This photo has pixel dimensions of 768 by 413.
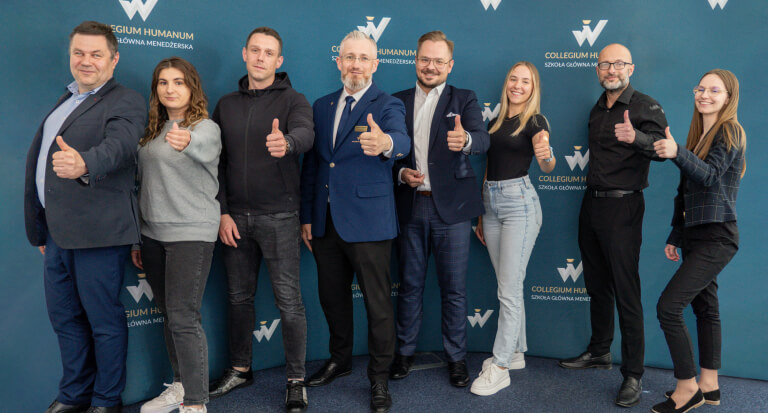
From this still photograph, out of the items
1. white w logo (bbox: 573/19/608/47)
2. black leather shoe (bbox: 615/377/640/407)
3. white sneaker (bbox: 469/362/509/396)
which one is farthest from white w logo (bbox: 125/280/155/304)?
white w logo (bbox: 573/19/608/47)

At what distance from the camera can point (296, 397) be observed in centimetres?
258

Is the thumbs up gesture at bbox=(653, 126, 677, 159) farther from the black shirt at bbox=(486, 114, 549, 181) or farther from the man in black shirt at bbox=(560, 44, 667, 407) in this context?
the black shirt at bbox=(486, 114, 549, 181)

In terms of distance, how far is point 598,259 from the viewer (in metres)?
2.97

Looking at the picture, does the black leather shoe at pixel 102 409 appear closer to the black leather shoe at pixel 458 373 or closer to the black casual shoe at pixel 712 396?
the black leather shoe at pixel 458 373

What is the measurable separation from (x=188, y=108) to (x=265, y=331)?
1.54m

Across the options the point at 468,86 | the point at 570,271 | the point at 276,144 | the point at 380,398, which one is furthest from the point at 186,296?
the point at 570,271

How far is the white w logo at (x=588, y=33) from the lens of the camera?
3217mm

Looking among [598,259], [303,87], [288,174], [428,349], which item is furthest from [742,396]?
[303,87]

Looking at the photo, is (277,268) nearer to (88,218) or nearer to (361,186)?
(361,186)

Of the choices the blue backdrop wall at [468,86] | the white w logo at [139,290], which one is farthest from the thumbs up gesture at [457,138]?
the white w logo at [139,290]

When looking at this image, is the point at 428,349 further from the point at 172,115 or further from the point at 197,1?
the point at 197,1

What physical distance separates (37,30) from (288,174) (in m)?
1.45

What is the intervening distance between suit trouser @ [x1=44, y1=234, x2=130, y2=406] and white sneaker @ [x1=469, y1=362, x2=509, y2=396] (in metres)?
1.90

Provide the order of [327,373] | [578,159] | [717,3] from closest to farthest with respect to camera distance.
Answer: [327,373] → [717,3] → [578,159]
